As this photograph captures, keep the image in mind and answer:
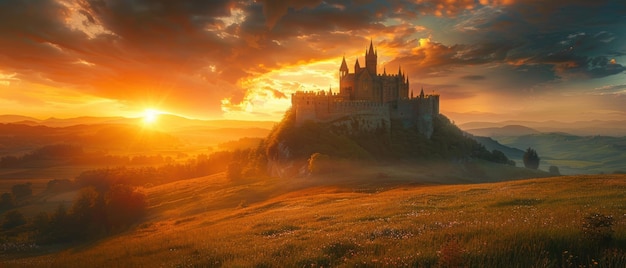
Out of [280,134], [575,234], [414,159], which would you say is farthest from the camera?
[414,159]

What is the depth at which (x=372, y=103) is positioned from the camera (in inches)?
4461

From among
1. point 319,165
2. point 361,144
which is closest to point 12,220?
point 319,165

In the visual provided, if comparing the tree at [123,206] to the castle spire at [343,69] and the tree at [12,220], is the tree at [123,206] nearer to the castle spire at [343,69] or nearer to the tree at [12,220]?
the tree at [12,220]

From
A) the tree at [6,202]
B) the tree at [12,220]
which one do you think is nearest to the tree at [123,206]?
the tree at [12,220]

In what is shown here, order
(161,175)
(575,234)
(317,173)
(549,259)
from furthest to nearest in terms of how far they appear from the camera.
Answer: (161,175) → (317,173) → (575,234) → (549,259)

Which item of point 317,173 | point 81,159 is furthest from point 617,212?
point 81,159

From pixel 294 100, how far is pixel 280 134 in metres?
11.7

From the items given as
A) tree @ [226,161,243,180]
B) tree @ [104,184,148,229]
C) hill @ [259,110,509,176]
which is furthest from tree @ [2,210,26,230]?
hill @ [259,110,509,176]

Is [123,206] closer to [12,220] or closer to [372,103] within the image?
[12,220]

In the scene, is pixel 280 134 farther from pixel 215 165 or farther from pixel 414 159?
pixel 215 165

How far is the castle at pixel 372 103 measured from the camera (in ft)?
348

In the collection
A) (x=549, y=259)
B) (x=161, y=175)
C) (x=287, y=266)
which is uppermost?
(x=549, y=259)

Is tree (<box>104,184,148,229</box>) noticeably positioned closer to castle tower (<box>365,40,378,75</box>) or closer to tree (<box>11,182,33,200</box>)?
tree (<box>11,182,33,200</box>)

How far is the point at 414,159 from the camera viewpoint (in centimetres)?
10950
